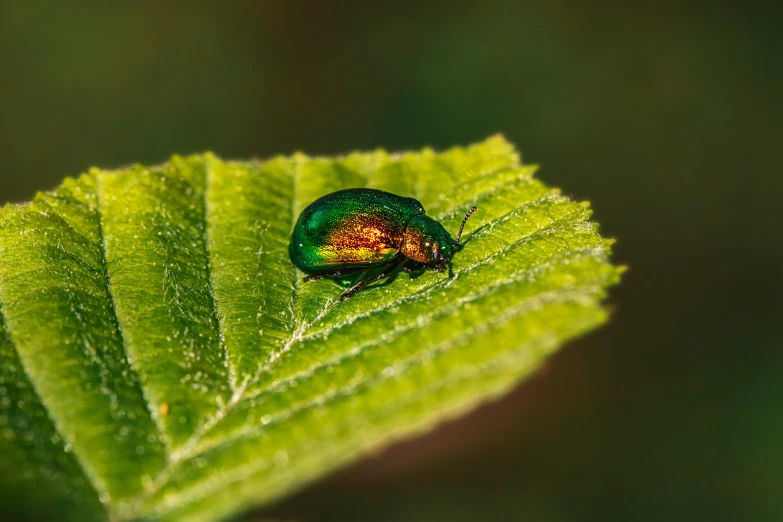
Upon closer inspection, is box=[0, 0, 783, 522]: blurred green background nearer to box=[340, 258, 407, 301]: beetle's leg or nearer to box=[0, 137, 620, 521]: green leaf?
box=[340, 258, 407, 301]: beetle's leg

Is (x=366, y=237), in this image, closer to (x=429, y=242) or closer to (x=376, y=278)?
(x=376, y=278)

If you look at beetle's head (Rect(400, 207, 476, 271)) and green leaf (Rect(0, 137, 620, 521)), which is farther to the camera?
beetle's head (Rect(400, 207, 476, 271))

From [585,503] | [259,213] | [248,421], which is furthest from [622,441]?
[248,421]

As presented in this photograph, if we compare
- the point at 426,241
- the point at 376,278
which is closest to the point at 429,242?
the point at 426,241

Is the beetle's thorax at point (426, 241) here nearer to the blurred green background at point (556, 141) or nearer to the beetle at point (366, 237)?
the beetle at point (366, 237)

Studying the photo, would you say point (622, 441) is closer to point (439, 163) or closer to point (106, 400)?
point (439, 163)

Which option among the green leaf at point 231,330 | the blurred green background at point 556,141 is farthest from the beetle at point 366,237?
the blurred green background at point 556,141

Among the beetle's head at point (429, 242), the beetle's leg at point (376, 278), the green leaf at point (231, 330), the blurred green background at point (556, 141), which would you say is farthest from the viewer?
the blurred green background at point (556, 141)

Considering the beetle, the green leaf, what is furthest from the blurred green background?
the green leaf

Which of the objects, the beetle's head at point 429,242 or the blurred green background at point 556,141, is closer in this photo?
the beetle's head at point 429,242
